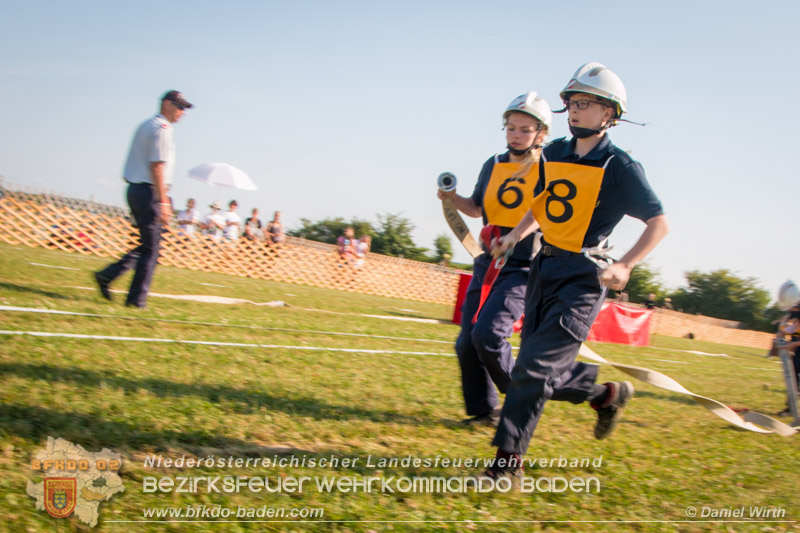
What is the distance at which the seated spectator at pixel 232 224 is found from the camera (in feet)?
57.4

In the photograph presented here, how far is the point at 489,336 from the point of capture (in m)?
3.53

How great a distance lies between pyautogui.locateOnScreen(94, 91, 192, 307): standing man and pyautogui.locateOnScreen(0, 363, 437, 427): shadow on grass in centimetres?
265

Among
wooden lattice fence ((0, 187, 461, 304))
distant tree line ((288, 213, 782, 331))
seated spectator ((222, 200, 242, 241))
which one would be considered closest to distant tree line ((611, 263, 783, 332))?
distant tree line ((288, 213, 782, 331))

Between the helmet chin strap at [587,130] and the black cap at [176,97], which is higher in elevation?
the black cap at [176,97]

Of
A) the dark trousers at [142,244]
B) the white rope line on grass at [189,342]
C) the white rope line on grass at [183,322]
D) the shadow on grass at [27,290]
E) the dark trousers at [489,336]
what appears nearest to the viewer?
the dark trousers at [489,336]

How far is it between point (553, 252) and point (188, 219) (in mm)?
16115

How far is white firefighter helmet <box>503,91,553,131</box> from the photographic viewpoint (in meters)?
3.73

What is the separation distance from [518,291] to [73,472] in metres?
2.49

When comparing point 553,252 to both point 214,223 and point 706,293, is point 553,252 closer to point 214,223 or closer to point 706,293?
point 214,223

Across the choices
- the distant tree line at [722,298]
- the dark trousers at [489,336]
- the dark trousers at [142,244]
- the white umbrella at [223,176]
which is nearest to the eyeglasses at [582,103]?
the dark trousers at [489,336]

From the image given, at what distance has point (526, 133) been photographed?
382 centimetres

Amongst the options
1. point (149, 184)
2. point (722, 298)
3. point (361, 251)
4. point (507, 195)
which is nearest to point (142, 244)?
point (149, 184)

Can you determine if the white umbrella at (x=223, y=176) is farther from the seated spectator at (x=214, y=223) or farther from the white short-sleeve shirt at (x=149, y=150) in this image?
the white short-sleeve shirt at (x=149, y=150)

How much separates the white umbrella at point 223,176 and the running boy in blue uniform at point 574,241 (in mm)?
15555
